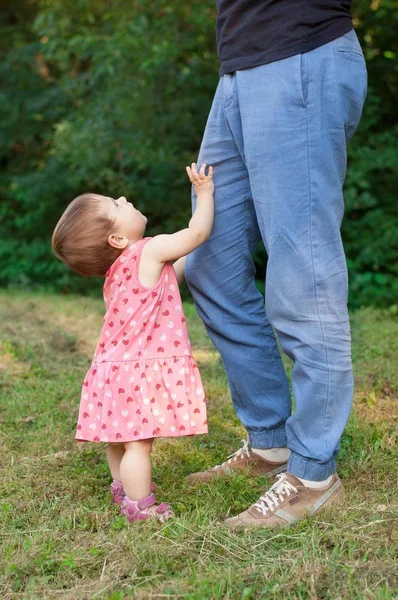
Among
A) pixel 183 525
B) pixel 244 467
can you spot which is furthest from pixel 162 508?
pixel 244 467

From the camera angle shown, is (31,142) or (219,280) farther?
(31,142)

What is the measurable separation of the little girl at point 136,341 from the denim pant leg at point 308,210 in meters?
0.29

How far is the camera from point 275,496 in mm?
2459

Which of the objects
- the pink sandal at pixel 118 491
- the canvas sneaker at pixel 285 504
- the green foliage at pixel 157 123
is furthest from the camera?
the green foliage at pixel 157 123

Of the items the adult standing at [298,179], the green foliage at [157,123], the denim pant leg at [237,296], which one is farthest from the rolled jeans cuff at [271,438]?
the green foliage at [157,123]

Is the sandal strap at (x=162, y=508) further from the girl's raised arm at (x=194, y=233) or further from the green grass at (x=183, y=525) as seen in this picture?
the girl's raised arm at (x=194, y=233)

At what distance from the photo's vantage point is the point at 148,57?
7359 mm

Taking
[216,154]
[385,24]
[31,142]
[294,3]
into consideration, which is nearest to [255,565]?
[216,154]

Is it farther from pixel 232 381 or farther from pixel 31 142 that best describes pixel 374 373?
pixel 31 142

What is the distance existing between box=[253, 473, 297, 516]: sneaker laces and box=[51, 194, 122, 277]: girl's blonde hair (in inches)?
34.6

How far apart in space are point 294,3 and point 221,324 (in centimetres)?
103

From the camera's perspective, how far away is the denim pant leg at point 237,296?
8.57 feet

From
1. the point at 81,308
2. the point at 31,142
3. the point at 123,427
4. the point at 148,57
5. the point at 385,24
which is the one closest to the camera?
the point at 123,427

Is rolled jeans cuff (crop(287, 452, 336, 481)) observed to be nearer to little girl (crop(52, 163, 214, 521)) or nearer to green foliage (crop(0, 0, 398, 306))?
little girl (crop(52, 163, 214, 521))
